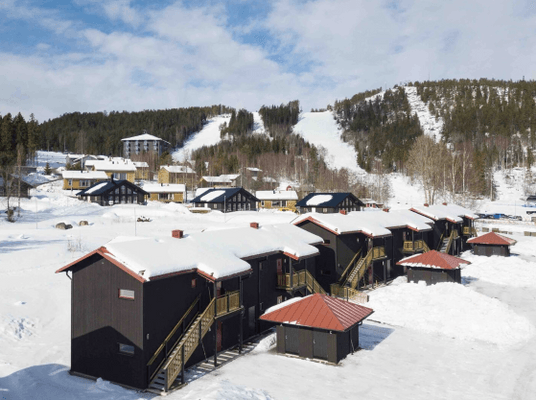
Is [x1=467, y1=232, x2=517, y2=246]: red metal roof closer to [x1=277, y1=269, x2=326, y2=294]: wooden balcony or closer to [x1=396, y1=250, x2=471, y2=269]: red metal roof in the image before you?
[x1=396, y1=250, x2=471, y2=269]: red metal roof

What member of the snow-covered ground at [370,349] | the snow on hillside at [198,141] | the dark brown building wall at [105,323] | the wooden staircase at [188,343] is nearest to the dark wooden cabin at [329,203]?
the snow-covered ground at [370,349]

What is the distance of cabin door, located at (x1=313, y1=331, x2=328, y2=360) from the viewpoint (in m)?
18.7

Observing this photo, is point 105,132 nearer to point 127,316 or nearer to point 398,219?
point 398,219

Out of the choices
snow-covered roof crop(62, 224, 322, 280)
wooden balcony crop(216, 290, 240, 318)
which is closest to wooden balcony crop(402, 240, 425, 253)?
snow-covered roof crop(62, 224, 322, 280)

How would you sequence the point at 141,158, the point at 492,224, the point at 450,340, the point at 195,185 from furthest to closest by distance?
the point at 141,158, the point at 195,185, the point at 492,224, the point at 450,340

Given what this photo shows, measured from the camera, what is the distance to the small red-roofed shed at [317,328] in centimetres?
1842

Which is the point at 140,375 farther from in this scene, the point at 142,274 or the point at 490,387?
the point at 490,387

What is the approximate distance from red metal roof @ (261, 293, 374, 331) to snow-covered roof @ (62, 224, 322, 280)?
110 inches

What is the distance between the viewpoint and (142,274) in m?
15.5

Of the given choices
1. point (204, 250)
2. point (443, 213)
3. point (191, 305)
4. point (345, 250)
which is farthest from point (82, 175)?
point (191, 305)

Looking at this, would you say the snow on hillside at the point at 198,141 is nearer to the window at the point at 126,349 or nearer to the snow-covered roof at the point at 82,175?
the snow-covered roof at the point at 82,175

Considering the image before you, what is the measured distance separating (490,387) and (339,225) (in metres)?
16.0

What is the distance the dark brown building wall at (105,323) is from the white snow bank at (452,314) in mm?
15086

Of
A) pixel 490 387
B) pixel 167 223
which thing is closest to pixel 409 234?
pixel 490 387
